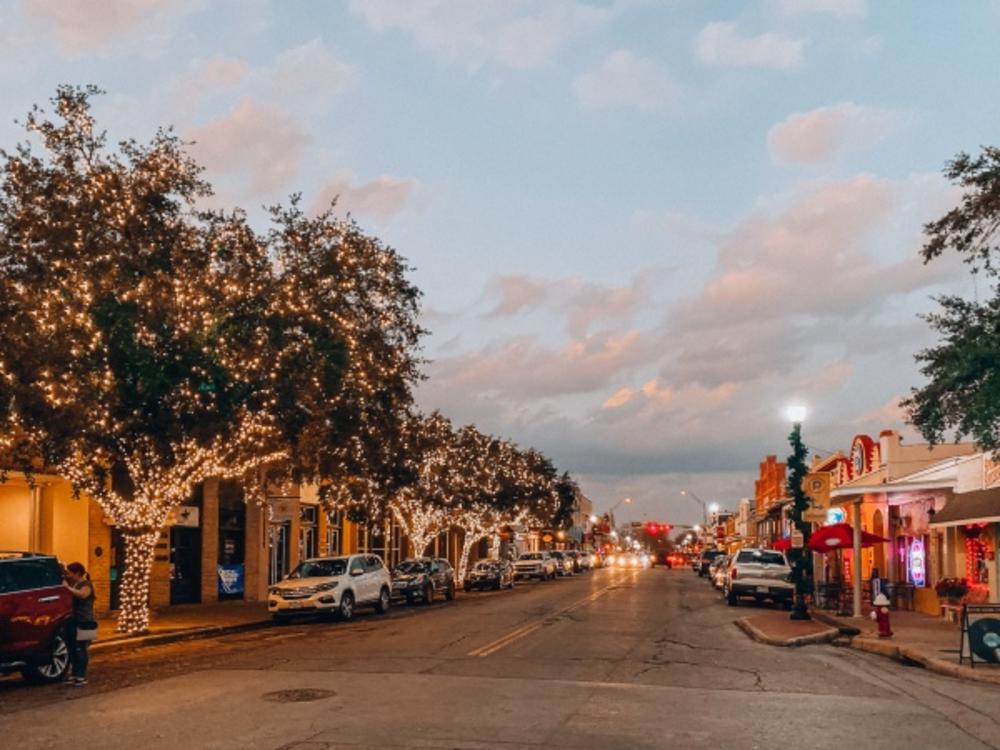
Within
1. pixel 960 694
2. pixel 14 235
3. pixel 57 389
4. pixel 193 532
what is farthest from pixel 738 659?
pixel 193 532

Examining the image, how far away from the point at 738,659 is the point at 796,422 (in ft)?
40.5

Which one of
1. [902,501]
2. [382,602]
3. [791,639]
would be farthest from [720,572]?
[791,639]

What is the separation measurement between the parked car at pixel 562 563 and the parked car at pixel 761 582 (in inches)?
1200

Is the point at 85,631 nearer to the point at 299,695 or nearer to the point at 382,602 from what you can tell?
the point at 299,695

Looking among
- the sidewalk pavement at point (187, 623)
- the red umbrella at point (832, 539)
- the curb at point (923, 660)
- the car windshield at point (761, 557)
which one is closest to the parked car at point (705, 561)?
the car windshield at point (761, 557)

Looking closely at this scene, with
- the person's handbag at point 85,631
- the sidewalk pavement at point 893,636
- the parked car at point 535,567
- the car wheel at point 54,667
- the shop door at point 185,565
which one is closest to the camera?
the person's handbag at point 85,631

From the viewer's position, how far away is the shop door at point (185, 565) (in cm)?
3475

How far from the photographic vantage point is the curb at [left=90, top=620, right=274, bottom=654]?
21.1 metres

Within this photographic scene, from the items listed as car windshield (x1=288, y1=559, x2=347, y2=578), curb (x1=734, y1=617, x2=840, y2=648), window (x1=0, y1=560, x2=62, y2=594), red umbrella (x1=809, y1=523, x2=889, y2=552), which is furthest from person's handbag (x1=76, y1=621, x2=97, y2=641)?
red umbrella (x1=809, y1=523, x2=889, y2=552)

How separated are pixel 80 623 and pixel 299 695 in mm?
3819

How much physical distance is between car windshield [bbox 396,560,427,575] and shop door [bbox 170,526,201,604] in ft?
21.4

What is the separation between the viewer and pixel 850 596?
111ft

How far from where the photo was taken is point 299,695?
13289 mm

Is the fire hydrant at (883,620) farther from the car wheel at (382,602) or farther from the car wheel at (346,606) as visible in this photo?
the car wheel at (382,602)
